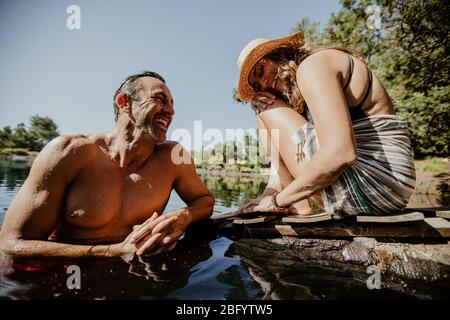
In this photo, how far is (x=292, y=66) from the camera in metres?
2.30

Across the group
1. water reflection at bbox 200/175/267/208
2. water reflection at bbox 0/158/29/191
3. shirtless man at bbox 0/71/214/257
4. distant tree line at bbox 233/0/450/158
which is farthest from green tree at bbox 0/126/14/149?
shirtless man at bbox 0/71/214/257

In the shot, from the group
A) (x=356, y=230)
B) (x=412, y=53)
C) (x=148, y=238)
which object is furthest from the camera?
(x=412, y=53)

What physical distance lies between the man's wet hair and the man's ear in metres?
0.03

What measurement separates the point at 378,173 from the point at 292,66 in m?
1.20

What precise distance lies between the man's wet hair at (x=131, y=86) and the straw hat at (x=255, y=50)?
2.84 ft

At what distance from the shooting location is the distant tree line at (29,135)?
6772cm

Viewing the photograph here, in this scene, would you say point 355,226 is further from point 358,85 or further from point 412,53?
point 412,53

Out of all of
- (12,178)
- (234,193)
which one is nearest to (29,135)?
(12,178)

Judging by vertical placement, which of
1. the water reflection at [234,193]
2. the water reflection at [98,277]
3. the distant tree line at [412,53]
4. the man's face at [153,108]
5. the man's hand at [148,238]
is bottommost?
the water reflection at [234,193]

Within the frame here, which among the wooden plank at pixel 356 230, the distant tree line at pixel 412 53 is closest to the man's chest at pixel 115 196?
the wooden plank at pixel 356 230

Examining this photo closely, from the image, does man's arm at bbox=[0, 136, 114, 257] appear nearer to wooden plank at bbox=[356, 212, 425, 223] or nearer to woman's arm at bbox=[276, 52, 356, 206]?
woman's arm at bbox=[276, 52, 356, 206]

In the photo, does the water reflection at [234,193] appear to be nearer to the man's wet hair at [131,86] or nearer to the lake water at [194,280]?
the man's wet hair at [131,86]
